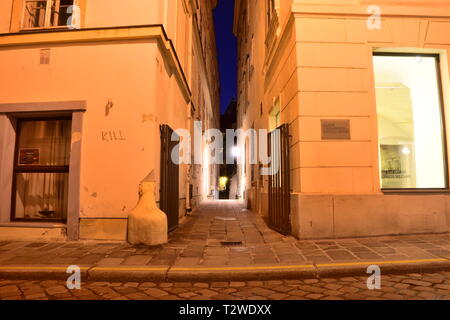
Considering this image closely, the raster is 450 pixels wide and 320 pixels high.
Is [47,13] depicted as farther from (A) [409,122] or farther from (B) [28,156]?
(A) [409,122]

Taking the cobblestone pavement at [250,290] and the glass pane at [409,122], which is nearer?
the cobblestone pavement at [250,290]

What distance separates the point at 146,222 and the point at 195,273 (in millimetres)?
1975

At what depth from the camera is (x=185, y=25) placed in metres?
11.3

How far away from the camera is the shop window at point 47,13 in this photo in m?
6.93

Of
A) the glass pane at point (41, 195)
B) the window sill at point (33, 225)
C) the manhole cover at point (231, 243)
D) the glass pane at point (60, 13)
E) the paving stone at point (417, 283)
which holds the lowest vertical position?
the paving stone at point (417, 283)

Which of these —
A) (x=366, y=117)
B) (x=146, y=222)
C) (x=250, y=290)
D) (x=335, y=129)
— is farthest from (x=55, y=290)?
(x=366, y=117)

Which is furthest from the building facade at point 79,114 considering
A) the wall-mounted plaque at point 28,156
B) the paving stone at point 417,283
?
the paving stone at point 417,283

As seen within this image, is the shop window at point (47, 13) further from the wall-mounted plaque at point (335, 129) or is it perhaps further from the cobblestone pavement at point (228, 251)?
the wall-mounted plaque at point (335, 129)

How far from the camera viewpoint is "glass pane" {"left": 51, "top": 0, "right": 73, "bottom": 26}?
6941mm

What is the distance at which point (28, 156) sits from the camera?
6797mm

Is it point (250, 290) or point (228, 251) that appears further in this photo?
point (228, 251)

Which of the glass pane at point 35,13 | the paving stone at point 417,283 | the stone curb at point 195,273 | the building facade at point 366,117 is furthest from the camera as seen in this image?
the glass pane at point 35,13

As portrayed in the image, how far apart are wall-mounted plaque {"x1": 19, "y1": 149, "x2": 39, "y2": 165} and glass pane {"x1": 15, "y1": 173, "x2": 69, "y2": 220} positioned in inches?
10.7
